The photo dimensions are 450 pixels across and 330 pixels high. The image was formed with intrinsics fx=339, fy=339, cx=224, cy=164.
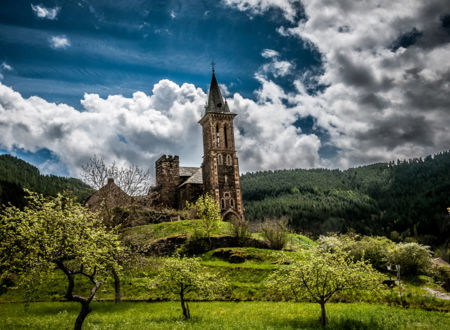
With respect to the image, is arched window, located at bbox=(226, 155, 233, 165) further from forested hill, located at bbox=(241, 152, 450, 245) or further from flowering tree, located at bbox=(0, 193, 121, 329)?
forested hill, located at bbox=(241, 152, 450, 245)

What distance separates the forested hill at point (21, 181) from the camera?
7062cm

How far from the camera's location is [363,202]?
162m

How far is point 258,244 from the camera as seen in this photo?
33719 mm

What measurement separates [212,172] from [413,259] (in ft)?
107

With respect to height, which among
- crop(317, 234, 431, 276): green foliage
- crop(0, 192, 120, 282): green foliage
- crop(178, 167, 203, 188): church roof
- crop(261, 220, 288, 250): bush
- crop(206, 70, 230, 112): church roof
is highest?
crop(206, 70, 230, 112): church roof

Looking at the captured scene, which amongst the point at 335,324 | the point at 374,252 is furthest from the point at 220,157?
the point at 335,324

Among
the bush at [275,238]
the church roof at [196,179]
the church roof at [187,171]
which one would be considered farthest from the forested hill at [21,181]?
the bush at [275,238]

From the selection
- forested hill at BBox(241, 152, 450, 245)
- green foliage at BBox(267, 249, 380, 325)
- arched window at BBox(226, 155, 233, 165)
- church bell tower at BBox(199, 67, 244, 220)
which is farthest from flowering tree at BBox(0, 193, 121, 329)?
forested hill at BBox(241, 152, 450, 245)

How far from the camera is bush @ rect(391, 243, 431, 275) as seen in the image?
29.6 m

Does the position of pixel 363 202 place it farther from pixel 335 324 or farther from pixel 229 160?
pixel 335 324

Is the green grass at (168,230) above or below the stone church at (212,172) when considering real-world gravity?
below

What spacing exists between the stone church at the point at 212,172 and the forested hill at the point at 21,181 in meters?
17.1

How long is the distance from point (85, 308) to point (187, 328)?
12.6 ft

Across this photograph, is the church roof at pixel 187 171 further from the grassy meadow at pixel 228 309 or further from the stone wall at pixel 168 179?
the grassy meadow at pixel 228 309
